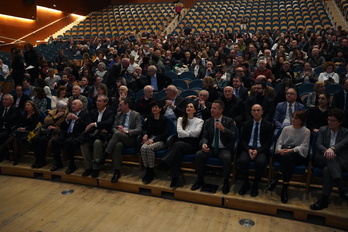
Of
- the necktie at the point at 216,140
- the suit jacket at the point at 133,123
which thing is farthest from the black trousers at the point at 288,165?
the suit jacket at the point at 133,123

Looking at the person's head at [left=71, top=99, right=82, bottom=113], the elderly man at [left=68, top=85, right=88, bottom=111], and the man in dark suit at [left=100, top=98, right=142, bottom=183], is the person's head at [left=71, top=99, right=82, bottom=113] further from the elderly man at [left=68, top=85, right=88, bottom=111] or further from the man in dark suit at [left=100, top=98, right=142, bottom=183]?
the man in dark suit at [left=100, top=98, right=142, bottom=183]

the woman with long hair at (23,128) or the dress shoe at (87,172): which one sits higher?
the woman with long hair at (23,128)

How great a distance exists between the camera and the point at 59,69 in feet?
19.1

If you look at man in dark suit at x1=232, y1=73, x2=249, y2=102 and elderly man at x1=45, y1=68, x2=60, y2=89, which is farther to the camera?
elderly man at x1=45, y1=68, x2=60, y2=89

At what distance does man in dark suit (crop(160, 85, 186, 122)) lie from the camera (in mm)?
2973

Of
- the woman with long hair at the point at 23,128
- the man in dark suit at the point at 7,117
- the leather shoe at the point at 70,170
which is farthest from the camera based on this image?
the man in dark suit at the point at 7,117

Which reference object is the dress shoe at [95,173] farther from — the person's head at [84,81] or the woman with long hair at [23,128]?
the person's head at [84,81]

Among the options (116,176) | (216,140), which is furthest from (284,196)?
(116,176)

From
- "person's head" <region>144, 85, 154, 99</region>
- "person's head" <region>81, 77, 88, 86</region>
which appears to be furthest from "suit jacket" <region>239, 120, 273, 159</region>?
"person's head" <region>81, 77, 88, 86</region>

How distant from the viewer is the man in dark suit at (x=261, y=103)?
2785 millimetres

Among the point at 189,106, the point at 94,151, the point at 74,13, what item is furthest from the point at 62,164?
the point at 74,13

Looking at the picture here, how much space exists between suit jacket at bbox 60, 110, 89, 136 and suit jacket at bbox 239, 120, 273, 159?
1.59 meters

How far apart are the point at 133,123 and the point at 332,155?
1.74 meters

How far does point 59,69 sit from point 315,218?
534 cm
